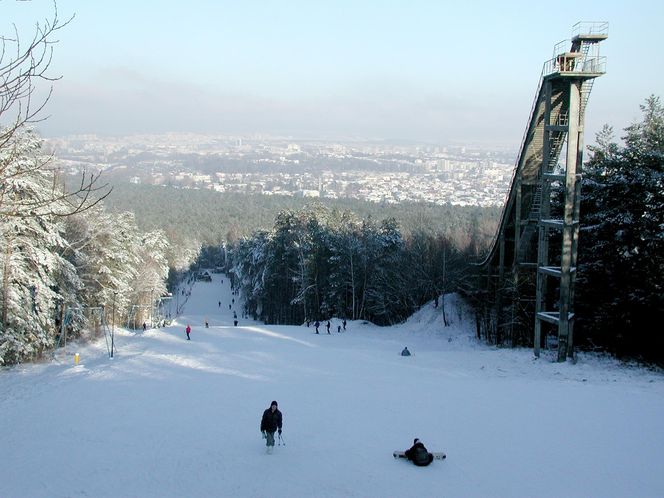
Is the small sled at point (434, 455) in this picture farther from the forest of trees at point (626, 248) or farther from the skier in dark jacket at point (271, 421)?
the forest of trees at point (626, 248)

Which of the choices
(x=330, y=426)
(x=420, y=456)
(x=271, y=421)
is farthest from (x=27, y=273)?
(x=420, y=456)

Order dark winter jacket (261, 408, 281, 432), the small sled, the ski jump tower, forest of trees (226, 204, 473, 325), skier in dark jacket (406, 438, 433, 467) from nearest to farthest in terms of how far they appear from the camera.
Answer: skier in dark jacket (406, 438, 433, 467) < the small sled < dark winter jacket (261, 408, 281, 432) < the ski jump tower < forest of trees (226, 204, 473, 325)

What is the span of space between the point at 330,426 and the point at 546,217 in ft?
49.2

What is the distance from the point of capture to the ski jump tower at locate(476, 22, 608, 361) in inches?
850

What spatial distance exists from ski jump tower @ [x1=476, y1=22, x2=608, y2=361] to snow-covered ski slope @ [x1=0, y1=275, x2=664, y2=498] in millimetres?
3931

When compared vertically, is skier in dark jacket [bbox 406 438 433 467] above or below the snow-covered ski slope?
above

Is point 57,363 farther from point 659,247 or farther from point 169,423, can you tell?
point 659,247

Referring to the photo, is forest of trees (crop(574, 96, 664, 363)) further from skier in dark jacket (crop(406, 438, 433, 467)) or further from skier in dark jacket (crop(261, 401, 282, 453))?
skier in dark jacket (crop(261, 401, 282, 453))

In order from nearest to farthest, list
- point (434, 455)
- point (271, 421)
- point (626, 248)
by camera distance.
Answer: point (434, 455)
point (271, 421)
point (626, 248)

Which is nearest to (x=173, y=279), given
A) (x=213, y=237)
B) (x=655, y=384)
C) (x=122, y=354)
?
(x=213, y=237)

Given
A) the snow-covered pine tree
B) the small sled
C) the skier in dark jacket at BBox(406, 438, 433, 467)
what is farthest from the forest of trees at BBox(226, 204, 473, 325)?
the skier in dark jacket at BBox(406, 438, 433, 467)

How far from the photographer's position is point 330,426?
45.8 feet

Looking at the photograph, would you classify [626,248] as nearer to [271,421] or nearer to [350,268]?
[271,421]

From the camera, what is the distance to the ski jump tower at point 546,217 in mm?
21578
